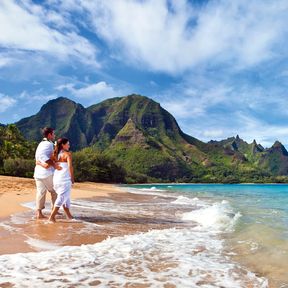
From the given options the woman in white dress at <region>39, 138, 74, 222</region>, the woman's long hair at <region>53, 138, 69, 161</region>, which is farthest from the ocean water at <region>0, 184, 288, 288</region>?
the woman's long hair at <region>53, 138, 69, 161</region>

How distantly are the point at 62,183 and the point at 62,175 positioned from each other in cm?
21

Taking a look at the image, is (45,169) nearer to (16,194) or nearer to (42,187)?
(42,187)

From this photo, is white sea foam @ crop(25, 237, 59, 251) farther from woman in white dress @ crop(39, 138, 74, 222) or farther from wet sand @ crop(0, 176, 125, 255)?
woman in white dress @ crop(39, 138, 74, 222)

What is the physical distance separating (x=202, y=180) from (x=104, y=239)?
624 ft

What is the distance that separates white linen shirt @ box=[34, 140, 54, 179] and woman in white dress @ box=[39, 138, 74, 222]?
13cm

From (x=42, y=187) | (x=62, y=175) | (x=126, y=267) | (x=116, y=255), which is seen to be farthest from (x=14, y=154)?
(x=126, y=267)

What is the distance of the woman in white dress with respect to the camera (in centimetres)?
906

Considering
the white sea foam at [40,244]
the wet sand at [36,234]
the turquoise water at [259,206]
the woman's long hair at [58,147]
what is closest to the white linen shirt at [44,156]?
the woman's long hair at [58,147]

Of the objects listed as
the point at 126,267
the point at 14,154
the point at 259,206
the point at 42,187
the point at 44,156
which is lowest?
the point at 126,267

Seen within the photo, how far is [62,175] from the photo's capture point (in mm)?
9219

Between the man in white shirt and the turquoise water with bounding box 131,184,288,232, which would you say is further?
the turquoise water with bounding box 131,184,288,232

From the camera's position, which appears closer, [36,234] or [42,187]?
[36,234]

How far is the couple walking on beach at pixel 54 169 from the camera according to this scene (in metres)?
9.12

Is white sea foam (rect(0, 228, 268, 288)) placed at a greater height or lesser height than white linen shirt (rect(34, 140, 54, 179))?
lesser
